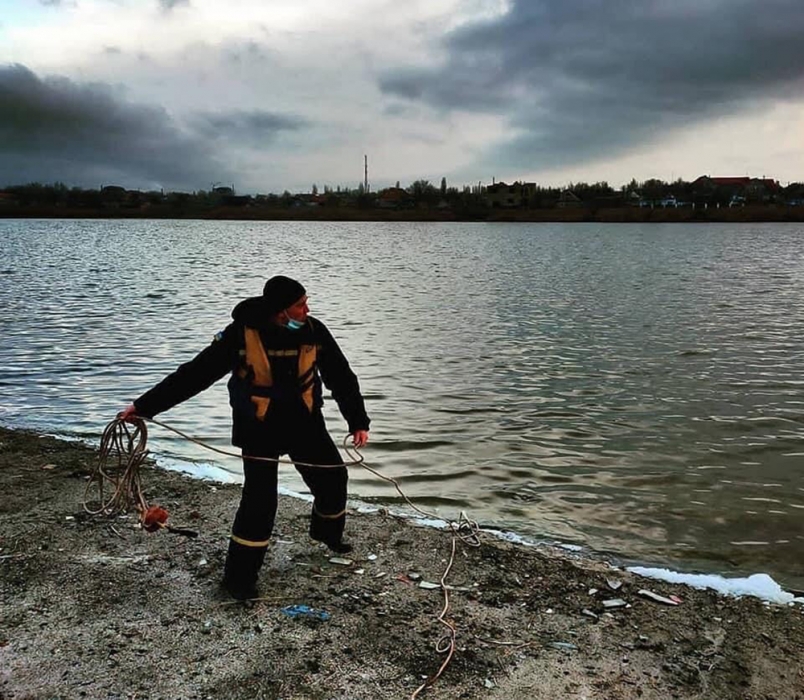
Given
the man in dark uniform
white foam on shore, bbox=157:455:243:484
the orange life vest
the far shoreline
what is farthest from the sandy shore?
the far shoreline

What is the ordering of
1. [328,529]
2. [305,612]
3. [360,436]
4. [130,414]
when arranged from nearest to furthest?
[305,612], [130,414], [360,436], [328,529]

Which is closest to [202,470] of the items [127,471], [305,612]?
[127,471]

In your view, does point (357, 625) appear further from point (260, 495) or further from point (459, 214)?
point (459, 214)

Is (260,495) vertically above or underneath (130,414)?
underneath

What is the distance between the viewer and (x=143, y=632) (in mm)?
4145

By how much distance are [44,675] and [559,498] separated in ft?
16.2

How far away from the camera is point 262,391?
4.50m

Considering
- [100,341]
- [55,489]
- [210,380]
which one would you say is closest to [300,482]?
[55,489]

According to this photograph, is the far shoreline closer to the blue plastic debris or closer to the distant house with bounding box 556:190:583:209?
the distant house with bounding box 556:190:583:209

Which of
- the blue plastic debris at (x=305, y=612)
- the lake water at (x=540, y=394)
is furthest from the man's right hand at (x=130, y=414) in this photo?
the lake water at (x=540, y=394)

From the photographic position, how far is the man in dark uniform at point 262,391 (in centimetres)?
443

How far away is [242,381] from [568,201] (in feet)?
505

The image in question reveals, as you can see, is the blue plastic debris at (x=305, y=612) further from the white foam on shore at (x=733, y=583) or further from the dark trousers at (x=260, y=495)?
the white foam on shore at (x=733, y=583)

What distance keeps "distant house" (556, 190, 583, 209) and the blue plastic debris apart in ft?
476
